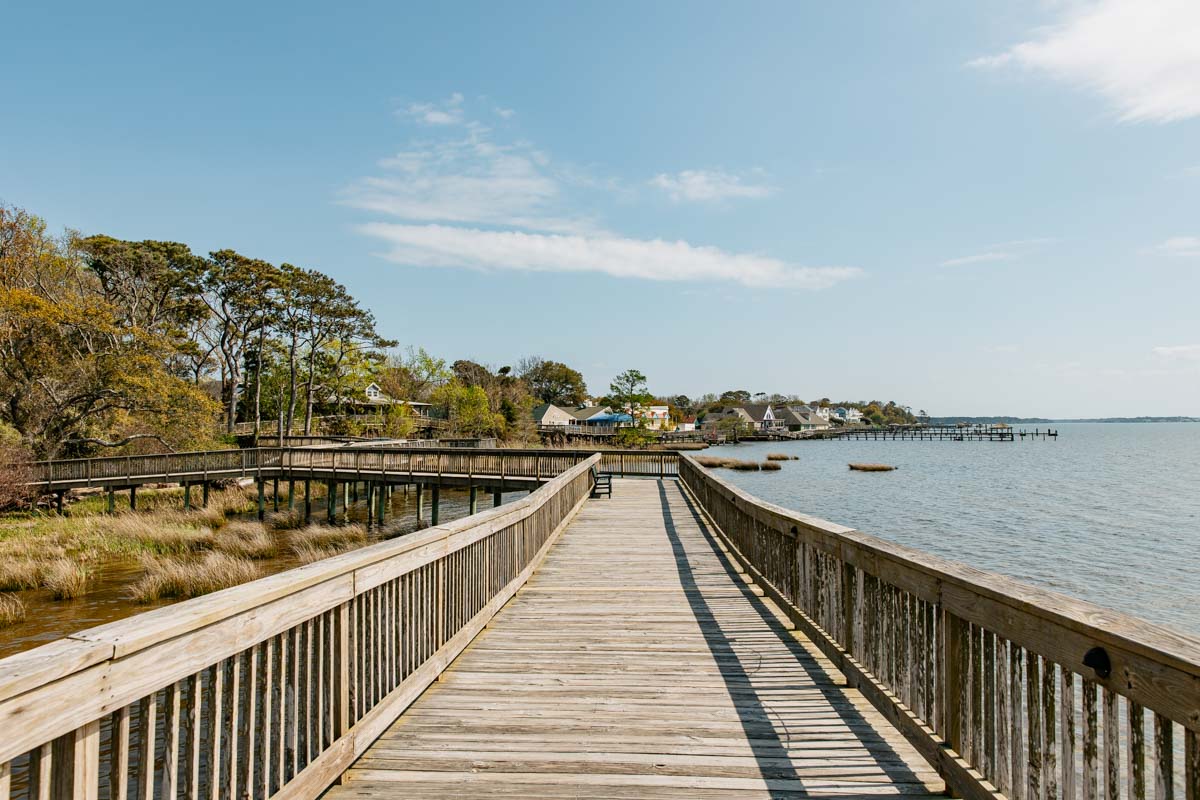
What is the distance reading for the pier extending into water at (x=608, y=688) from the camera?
1960mm

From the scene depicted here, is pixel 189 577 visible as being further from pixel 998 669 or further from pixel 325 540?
A: pixel 998 669

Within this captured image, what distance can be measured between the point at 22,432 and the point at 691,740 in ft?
112

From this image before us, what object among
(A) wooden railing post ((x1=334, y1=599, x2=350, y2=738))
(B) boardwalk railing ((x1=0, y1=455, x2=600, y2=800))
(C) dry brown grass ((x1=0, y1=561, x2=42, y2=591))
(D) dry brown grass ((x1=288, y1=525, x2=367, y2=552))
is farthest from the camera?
(D) dry brown grass ((x1=288, y1=525, x2=367, y2=552))

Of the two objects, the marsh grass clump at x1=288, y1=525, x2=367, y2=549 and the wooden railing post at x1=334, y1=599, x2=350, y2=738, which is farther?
the marsh grass clump at x1=288, y1=525, x2=367, y2=549

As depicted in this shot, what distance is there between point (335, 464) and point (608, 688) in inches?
963

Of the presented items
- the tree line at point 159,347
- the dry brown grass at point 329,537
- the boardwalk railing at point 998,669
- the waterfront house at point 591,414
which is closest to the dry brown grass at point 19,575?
the dry brown grass at point 329,537

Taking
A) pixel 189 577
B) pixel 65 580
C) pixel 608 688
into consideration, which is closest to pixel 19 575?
pixel 65 580

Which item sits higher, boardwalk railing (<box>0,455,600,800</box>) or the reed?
boardwalk railing (<box>0,455,600,800</box>)

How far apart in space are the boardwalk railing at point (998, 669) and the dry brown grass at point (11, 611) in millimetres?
14545

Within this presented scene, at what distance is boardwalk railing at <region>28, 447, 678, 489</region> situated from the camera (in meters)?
23.5

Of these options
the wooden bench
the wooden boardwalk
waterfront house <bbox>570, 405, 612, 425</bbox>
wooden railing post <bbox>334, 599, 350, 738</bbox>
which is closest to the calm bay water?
the wooden boardwalk

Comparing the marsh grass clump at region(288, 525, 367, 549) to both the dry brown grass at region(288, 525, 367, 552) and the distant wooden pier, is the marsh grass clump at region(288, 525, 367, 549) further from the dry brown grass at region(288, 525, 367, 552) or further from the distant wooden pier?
the distant wooden pier

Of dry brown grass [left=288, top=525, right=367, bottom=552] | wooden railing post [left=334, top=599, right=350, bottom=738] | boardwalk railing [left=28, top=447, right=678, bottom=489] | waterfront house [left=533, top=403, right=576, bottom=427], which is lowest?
dry brown grass [left=288, top=525, right=367, bottom=552]

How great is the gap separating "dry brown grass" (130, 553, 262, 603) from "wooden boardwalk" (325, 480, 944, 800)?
11.0 metres
